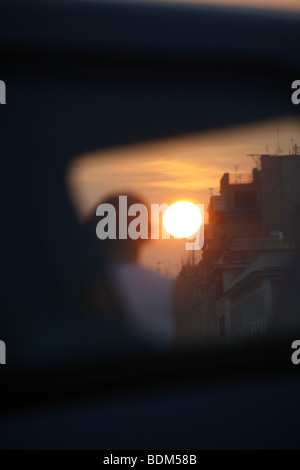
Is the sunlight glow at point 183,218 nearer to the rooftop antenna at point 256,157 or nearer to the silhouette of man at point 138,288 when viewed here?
the silhouette of man at point 138,288

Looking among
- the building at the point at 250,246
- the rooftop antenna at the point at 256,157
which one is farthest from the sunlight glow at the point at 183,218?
the rooftop antenna at the point at 256,157

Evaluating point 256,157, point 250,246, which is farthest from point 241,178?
point 250,246

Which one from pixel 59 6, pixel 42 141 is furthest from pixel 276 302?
pixel 59 6

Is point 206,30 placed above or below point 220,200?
above

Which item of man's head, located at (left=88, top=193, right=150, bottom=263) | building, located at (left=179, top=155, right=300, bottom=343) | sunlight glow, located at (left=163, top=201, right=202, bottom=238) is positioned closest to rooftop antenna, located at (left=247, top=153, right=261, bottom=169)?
building, located at (left=179, top=155, right=300, bottom=343)

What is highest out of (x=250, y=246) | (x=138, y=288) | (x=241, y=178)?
(x=241, y=178)

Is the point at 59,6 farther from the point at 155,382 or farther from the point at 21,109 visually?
→ the point at 155,382

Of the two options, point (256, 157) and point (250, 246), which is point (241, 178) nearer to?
point (256, 157)
